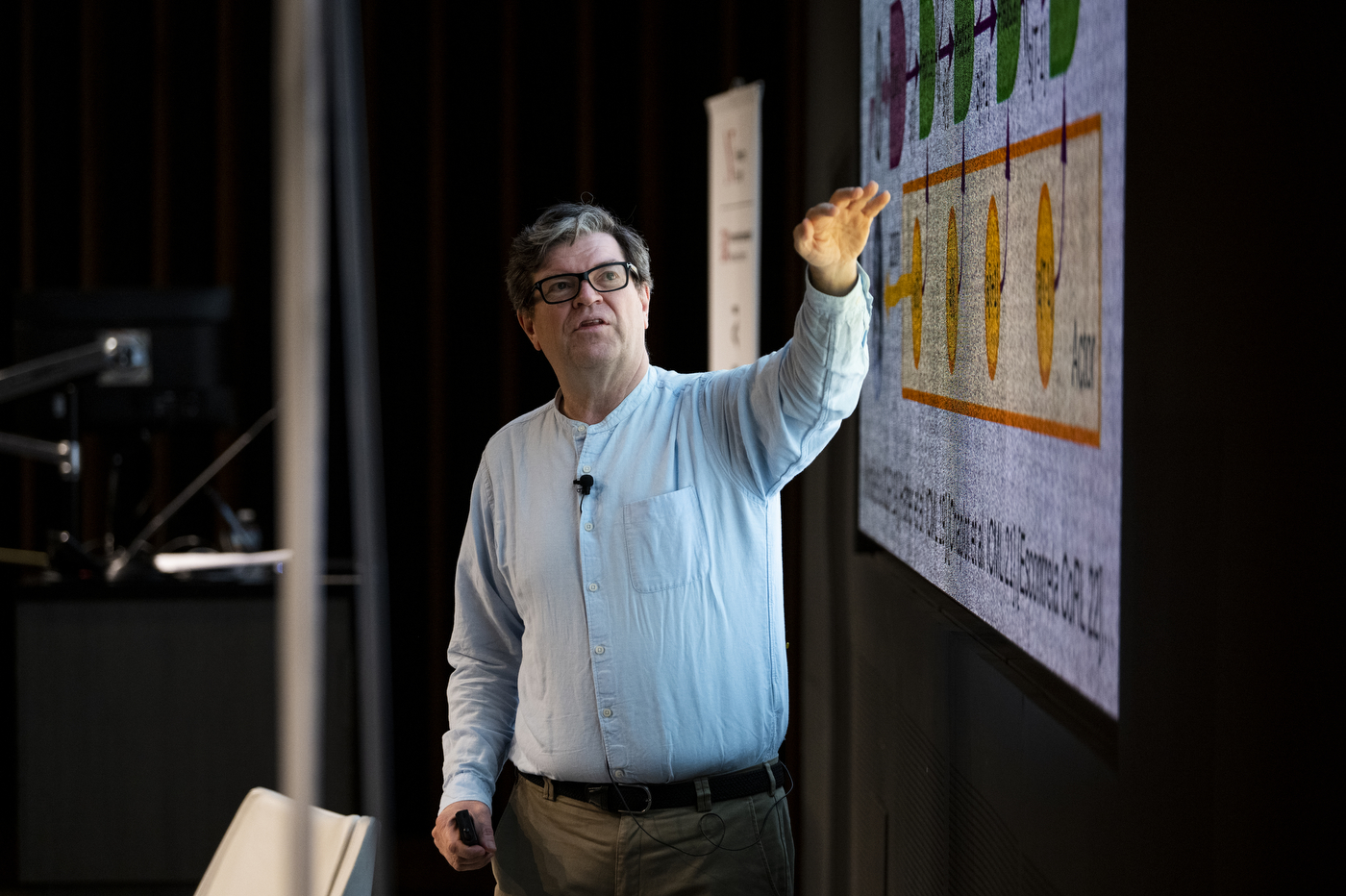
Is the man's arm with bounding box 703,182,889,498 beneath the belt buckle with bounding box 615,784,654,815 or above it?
above

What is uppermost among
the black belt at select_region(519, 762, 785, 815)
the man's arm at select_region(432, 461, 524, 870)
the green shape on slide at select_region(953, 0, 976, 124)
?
the green shape on slide at select_region(953, 0, 976, 124)

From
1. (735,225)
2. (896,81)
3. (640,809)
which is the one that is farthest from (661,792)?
(735,225)

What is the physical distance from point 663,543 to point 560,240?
1.36ft

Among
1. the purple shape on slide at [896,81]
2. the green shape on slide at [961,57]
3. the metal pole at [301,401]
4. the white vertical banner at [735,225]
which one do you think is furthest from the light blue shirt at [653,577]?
the white vertical banner at [735,225]

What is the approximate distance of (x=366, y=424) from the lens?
78 cm

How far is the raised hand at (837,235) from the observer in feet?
4.00

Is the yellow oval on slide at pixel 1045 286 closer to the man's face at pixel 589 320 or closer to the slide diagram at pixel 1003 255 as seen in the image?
the slide diagram at pixel 1003 255

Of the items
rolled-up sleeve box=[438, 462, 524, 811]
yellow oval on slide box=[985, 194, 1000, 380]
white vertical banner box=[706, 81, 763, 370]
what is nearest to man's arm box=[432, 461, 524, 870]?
rolled-up sleeve box=[438, 462, 524, 811]

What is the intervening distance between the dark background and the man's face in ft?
1.71

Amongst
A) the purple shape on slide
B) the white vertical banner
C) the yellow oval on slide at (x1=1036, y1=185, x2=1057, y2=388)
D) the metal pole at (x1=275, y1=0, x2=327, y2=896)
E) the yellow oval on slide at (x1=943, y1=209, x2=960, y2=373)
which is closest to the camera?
the metal pole at (x1=275, y1=0, x2=327, y2=896)

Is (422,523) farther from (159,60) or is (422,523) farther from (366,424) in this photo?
(366,424)

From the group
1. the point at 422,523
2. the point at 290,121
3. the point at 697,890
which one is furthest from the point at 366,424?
the point at 422,523

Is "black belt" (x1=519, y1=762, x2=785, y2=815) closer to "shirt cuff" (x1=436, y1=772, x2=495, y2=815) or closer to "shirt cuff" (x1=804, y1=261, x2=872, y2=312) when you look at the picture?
"shirt cuff" (x1=436, y1=772, x2=495, y2=815)

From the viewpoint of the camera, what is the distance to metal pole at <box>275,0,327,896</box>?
0.57 meters
